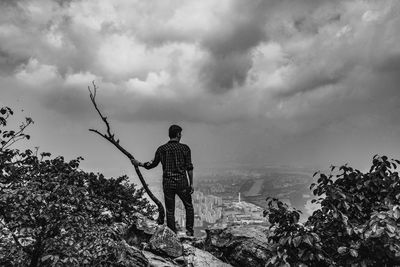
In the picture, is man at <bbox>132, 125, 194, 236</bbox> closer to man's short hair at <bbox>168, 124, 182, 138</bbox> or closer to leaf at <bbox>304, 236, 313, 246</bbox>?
man's short hair at <bbox>168, 124, 182, 138</bbox>

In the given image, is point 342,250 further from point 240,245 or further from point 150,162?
point 150,162

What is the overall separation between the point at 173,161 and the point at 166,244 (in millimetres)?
2934

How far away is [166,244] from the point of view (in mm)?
10234

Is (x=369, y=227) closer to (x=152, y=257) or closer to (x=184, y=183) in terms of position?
(x=152, y=257)

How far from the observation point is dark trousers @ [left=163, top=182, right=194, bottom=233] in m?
11.6

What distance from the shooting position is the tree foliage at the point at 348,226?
528cm

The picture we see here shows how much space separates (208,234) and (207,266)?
2.06 metres

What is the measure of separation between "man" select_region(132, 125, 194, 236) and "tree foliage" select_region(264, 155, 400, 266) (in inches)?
215

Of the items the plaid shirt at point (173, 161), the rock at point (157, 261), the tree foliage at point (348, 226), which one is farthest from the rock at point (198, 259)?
the tree foliage at point (348, 226)

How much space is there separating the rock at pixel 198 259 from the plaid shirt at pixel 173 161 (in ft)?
8.16

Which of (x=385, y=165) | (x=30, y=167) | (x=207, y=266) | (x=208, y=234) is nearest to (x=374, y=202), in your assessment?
(x=385, y=165)

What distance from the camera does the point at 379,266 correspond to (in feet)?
18.8

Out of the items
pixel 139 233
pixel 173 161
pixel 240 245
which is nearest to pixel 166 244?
pixel 139 233

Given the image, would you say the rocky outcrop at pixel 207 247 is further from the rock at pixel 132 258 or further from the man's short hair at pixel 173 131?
the man's short hair at pixel 173 131
